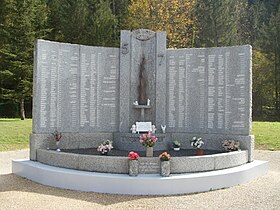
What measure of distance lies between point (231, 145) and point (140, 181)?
3.74 meters

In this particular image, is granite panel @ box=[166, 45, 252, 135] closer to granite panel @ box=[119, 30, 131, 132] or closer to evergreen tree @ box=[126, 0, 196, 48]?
granite panel @ box=[119, 30, 131, 132]

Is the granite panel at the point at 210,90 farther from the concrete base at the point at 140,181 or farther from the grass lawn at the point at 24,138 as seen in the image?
the grass lawn at the point at 24,138

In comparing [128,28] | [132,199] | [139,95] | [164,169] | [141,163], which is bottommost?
[132,199]

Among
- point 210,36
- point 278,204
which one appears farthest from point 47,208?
point 210,36

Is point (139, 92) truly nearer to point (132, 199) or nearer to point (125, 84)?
point (125, 84)

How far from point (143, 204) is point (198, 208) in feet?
3.63

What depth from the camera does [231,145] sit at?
10344 millimetres

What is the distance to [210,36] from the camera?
1230 inches

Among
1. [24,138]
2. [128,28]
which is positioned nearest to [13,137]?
[24,138]

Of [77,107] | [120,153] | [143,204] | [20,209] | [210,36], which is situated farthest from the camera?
[210,36]

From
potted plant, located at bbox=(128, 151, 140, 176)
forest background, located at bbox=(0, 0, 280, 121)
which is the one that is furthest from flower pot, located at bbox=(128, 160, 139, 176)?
forest background, located at bbox=(0, 0, 280, 121)

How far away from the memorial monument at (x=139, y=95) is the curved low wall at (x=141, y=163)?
128 cm

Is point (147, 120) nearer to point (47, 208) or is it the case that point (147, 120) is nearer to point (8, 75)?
point (47, 208)

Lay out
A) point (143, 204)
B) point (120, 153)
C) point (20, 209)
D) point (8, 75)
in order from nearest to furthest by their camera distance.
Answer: point (20, 209) < point (143, 204) < point (120, 153) < point (8, 75)
